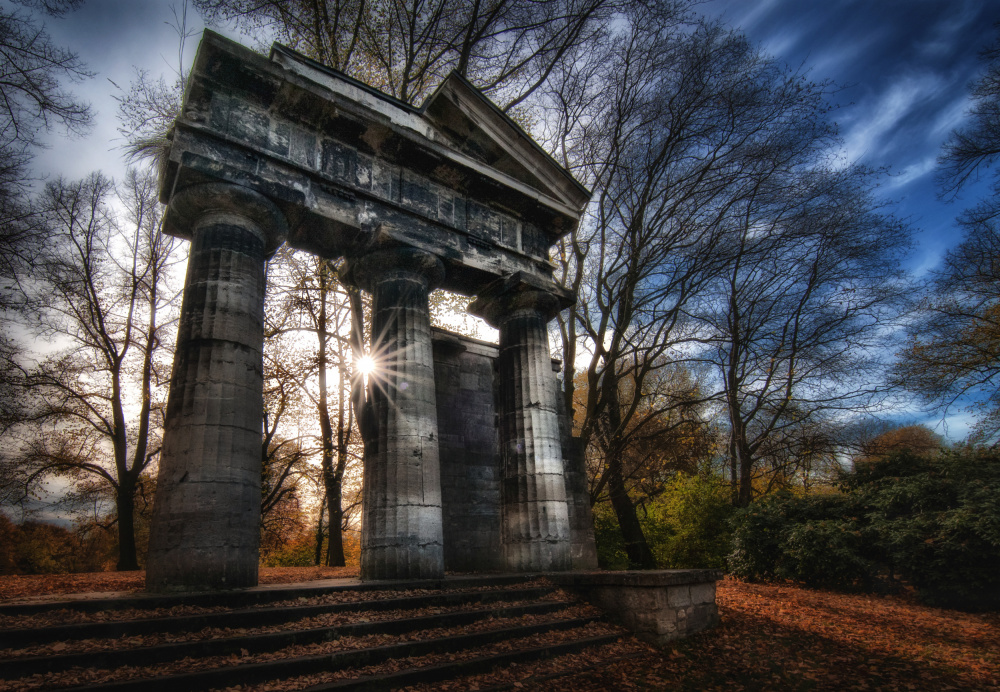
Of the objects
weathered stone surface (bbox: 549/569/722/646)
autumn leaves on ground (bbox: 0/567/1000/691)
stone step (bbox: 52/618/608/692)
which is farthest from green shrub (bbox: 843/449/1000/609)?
stone step (bbox: 52/618/608/692)

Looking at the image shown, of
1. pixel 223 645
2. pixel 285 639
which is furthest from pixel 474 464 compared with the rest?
pixel 223 645

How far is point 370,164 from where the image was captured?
969 cm

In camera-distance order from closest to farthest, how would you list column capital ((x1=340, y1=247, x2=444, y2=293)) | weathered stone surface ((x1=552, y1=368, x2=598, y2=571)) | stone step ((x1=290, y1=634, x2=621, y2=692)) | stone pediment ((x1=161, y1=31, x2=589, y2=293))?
stone step ((x1=290, y1=634, x2=621, y2=692)) → stone pediment ((x1=161, y1=31, x2=589, y2=293)) → column capital ((x1=340, y1=247, x2=444, y2=293)) → weathered stone surface ((x1=552, y1=368, x2=598, y2=571))

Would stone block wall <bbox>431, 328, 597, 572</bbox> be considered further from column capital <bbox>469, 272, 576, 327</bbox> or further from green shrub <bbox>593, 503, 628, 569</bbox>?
green shrub <bbox>593, 503, 628, 569</bbox>

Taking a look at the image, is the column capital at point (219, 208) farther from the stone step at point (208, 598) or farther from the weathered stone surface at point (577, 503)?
the weathered stone surface at point (577, 503)

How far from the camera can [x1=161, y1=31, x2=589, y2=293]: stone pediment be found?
8.02 m

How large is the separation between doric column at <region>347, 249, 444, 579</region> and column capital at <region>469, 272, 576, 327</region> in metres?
1.66

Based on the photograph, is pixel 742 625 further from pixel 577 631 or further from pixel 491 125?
pixel 491 125

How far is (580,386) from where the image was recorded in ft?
85.3

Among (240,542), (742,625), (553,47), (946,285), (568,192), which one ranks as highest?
(553,47)

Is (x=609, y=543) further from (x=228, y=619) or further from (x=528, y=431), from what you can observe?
(x=228, y=619)

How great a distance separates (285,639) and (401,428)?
3.80 metres

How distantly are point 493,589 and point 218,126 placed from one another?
829cm

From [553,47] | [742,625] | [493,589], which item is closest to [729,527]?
[742,625]
